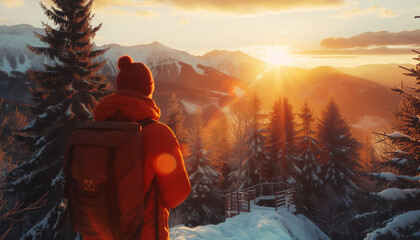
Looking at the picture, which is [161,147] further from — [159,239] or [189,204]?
[189,204]

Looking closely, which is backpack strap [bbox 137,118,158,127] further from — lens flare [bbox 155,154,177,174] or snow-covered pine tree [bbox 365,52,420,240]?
snow-covered pine tree [bbox 365,52,420,240]

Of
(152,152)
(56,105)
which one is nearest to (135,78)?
(152,152)

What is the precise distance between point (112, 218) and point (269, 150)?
29.3 metres

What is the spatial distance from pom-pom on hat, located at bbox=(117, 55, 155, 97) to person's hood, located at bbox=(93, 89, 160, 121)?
111 millimetres

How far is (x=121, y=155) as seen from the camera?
7.02ft

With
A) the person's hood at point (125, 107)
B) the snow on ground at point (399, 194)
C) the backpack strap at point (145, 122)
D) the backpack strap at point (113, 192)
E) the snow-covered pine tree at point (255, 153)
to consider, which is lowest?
the snow-covered pine tree at point (255, 153)

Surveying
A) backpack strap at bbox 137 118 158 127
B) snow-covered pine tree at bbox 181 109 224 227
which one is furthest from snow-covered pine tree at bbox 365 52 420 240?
snow-covered pine tree at bbox 181 109 224 227

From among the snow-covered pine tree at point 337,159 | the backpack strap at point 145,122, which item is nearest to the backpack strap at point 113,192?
the backpack strap at point 145,122

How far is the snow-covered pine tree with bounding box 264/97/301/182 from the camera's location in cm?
2885

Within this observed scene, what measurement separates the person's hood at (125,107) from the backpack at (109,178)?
0.14 meters

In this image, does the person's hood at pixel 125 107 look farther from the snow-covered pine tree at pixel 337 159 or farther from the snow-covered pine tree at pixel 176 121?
the snow-covered pine tree at pixel 337 159

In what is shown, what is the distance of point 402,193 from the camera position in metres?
8.30

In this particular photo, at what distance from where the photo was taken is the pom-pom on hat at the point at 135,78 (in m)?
2.58

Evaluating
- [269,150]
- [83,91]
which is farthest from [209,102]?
[83,91]
